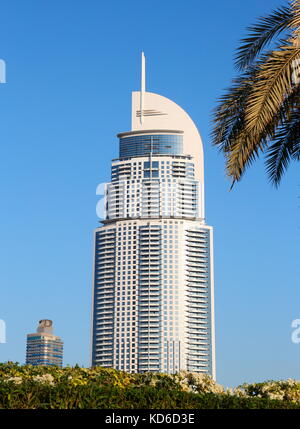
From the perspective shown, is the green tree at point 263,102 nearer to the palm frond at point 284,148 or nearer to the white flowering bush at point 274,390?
the palm frond at point 284,148

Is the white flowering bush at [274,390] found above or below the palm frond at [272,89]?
below

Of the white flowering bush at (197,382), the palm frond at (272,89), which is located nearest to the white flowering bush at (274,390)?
the white flowering bush at (197,382)

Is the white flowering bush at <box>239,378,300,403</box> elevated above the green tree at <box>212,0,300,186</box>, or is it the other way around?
the green tree at <box>212,0,300,186</box>

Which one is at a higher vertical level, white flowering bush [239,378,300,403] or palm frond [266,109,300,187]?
palm frond [266,109,300,187]

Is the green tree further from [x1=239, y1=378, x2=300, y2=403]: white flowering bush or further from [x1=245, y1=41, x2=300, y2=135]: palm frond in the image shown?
[x1=239, y1=378, x2=300, y2=403]: white flowering bush

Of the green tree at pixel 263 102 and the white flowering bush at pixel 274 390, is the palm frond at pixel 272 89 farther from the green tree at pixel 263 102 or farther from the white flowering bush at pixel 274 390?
the white flowering bush at pixel 274 390

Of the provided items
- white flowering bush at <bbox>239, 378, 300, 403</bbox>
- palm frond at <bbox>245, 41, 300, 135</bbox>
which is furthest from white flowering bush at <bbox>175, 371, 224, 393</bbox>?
palm frond at <bbox>245, 41, 300, 135</bbox>

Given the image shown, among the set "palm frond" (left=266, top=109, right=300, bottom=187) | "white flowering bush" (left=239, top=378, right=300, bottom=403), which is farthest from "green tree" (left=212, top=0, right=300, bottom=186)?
"white flowering bush" (left=239, top=378, right=300, bottom=403)

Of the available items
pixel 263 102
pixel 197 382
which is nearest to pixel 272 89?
pixel 263 102

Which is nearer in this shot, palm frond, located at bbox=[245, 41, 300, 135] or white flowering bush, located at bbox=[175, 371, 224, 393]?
palm frond, located at bbox=[245, 41, 300, 135]

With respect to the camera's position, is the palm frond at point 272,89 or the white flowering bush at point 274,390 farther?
the white flowering bush at point 274,390

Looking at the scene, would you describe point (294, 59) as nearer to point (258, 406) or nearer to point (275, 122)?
point (275, 122)

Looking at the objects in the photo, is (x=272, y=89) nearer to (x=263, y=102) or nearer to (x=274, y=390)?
(x=263, y=102)

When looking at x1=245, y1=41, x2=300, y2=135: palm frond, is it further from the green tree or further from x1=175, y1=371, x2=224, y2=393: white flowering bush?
x1=175, y1=371, x2=224, y2=393: white flowering bush
